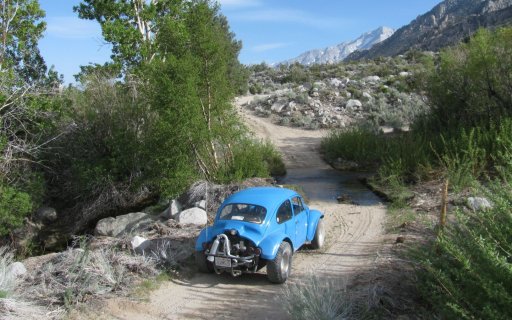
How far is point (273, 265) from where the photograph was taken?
8578 mm

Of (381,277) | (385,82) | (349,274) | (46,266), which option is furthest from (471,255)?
(385,82)

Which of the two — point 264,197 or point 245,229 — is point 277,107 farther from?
point 245,229

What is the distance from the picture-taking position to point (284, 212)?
957 centimetres

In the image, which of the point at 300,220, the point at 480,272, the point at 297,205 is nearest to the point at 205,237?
the point at 300,220

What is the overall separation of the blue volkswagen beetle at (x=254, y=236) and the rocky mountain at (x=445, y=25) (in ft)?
135

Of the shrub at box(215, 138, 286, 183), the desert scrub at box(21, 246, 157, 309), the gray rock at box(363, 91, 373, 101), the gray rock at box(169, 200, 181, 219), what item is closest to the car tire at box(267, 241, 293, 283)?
the desert scrub at box(21, 246, 157, 309)

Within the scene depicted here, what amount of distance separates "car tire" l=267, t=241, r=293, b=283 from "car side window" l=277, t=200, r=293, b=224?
546 millimetres

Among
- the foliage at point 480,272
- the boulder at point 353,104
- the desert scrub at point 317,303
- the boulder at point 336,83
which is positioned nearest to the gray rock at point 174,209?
the desert scrub at point 317,303

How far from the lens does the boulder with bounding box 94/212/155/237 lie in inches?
530

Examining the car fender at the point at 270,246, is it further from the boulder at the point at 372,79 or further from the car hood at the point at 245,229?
the boulder at the point at 372,79

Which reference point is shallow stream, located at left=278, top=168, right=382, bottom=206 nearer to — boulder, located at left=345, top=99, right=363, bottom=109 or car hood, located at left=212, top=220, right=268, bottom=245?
car hood, located at left=212, top=220, right=268, bottom=245

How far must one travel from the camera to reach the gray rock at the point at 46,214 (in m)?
16.7

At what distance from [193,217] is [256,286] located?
4.19 metres

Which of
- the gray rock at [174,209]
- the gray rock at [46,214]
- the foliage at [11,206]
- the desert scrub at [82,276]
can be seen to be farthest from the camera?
the gray rock at [46,214]
